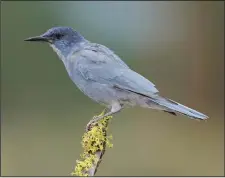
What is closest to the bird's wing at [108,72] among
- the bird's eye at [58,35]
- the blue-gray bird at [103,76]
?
the blue-gray bird at [103,76]

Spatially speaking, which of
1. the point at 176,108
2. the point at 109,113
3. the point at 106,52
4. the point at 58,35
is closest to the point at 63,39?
the point at 58,35

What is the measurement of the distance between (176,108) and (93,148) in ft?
1.05

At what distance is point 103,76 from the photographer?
7.27ft

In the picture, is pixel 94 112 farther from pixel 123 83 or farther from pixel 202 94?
pixel 123 83

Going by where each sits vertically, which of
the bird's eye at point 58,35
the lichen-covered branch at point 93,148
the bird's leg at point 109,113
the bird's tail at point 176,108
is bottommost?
the lichen-covered branch at point 93,148

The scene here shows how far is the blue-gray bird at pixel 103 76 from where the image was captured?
82.7 inches

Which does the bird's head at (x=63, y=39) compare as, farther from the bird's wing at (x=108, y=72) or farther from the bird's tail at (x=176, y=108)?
the bird's tail at (x=176, y=108)

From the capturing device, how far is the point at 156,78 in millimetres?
6949

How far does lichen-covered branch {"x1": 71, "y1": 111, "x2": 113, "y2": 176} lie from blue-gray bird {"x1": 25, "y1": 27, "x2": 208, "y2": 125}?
0.20 feet

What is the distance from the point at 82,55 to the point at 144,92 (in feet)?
1.09

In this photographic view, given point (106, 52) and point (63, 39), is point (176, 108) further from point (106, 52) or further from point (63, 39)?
point (63, 39)

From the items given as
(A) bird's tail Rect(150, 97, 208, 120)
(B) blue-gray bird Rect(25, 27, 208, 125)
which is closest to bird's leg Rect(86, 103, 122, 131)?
(B) blue-gray bird Rect(25, 27, 208, 125)

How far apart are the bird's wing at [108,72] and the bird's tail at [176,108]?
6 cm

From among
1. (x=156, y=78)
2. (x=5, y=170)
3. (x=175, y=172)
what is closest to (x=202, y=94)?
(x=156, y=78)
